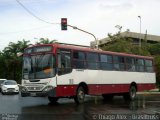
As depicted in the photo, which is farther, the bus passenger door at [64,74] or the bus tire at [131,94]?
the bus tire at [131,94]

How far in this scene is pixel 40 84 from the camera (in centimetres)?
2180

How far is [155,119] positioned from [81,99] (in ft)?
30.0

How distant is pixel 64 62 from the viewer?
22359 millimetres

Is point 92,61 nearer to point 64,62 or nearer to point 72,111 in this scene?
point 64,62

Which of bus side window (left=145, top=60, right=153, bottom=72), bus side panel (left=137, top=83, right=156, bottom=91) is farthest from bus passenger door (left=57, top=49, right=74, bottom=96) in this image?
bus side window (left=145, top=60, right=153, bottom=72)

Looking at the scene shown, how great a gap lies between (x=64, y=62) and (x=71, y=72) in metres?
0.74

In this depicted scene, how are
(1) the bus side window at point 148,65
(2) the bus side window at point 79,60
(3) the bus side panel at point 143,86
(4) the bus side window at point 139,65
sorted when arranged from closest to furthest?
1. (2) the bus side window at point 79,60
2. (4) the bus side window at point 139,65
3. (3) the bus side panel at point 143,86
4. (1) the bus side window at point 148,65

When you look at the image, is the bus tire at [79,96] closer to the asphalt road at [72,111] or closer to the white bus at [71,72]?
the white bus at [71,72]

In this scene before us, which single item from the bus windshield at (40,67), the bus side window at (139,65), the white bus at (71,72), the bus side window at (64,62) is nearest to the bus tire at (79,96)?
Answer: the white bus at (71,72)

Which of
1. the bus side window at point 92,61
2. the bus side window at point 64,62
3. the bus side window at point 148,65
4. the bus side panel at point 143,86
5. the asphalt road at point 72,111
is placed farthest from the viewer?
the bus side window at point 148,65

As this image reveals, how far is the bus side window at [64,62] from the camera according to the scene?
72.4 feet

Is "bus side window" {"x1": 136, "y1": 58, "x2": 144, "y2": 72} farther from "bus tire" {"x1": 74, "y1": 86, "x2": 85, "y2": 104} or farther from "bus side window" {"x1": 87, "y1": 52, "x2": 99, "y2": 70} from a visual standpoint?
"bus tire" {"x1": 74, "y1": 86, "x2": 85, "y2": 104}

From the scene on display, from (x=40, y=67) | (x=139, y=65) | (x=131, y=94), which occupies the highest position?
(x=139, y=65)

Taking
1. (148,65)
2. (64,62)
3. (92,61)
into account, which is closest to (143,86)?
(148,65)
